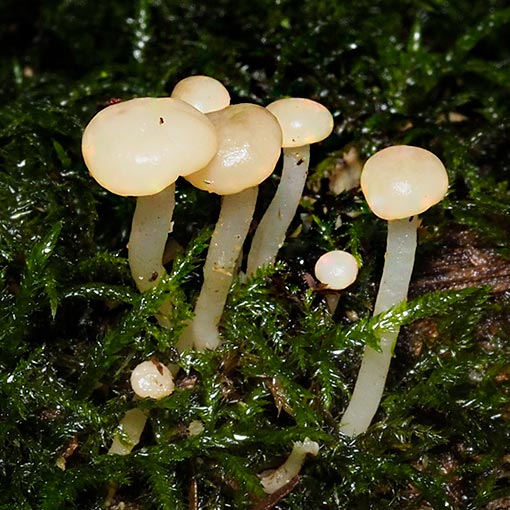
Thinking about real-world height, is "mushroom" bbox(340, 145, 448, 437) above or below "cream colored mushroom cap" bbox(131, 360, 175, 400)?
above

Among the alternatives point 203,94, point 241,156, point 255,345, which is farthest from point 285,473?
point 203,94

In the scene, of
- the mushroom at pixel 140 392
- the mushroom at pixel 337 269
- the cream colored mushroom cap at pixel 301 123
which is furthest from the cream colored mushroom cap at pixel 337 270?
the mushroom at pixel 140 392

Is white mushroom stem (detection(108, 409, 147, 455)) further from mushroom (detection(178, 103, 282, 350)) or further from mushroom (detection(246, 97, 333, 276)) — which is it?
mushroom (detection(246, 97, 333, 276))

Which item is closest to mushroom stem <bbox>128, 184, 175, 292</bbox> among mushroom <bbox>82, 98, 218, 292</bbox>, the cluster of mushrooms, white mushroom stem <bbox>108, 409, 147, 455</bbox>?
the cluster of mushrooms

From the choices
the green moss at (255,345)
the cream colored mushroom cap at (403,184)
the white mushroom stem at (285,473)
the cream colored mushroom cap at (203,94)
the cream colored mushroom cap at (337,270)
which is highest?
the cream colored mushroom cap at (403,184)

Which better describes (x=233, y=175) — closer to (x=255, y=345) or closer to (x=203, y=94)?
(x=203, y=94)

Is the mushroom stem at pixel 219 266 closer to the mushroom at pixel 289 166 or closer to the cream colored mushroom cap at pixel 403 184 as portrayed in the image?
the mushroom at pixel 289 166
